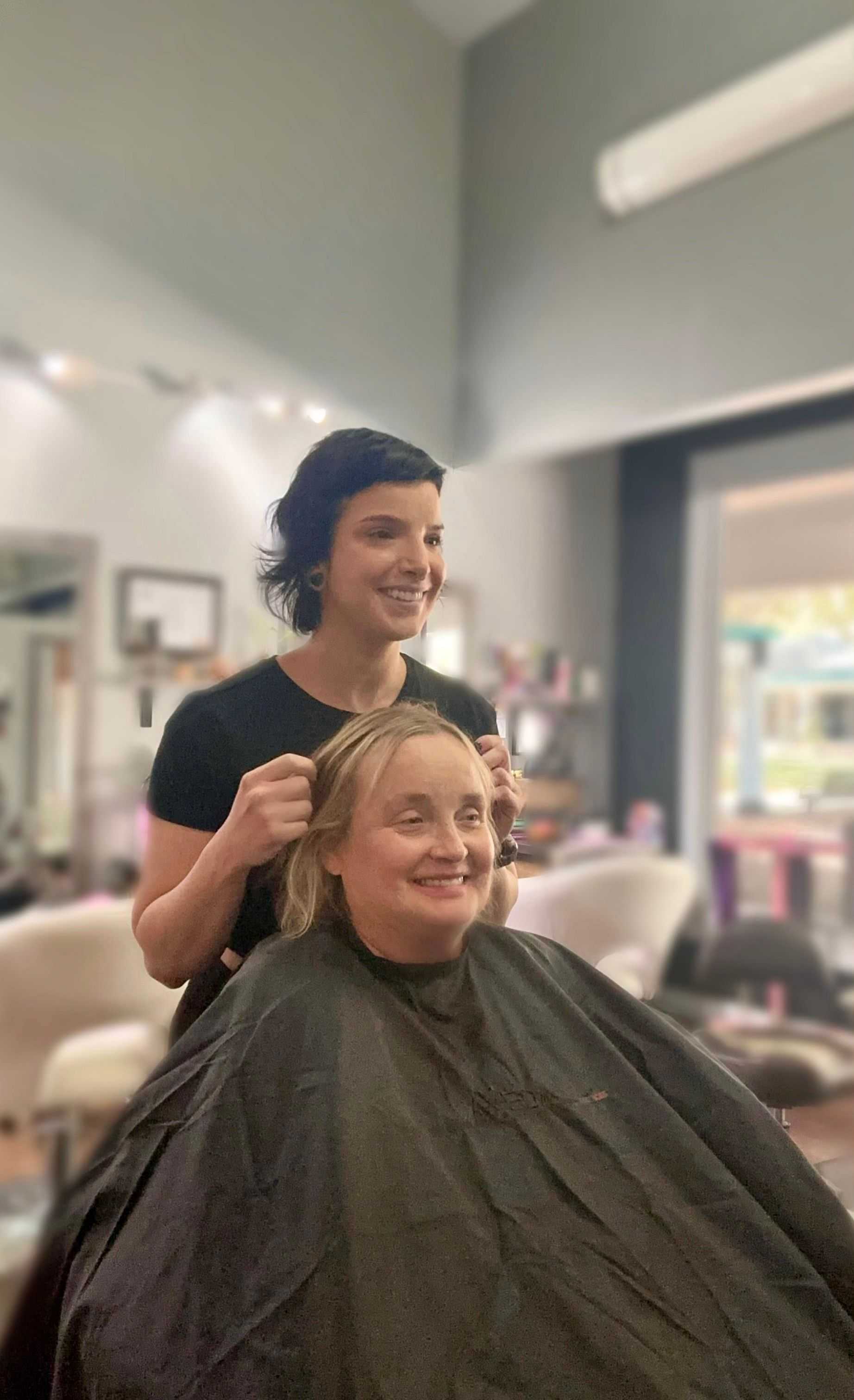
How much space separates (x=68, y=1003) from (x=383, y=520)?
25 cm

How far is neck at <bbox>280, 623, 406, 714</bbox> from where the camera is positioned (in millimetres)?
307

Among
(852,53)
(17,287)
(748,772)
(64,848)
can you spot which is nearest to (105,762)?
(64,848)

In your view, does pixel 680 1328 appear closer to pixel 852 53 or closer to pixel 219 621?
pixel 219 621

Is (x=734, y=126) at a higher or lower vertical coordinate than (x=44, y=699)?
higher

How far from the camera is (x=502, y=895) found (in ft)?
1.06

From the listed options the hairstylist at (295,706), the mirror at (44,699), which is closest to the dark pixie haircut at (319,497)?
the hairstylist at (295,706)

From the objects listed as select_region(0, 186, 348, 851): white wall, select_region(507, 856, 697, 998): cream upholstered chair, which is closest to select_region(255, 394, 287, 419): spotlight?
select_region(0, 186, 348, 851): white wall

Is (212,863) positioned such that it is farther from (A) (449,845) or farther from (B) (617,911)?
(B) (617,911)

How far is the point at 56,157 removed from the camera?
43cm

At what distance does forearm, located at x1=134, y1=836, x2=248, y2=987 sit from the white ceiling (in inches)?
17.5

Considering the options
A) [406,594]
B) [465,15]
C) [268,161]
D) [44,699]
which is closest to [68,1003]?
[44,699]

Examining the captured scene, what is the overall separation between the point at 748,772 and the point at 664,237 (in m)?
0.34

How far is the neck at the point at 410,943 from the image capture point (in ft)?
1.00

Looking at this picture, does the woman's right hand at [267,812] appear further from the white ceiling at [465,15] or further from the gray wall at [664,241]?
the white ceiling at [465,15]
